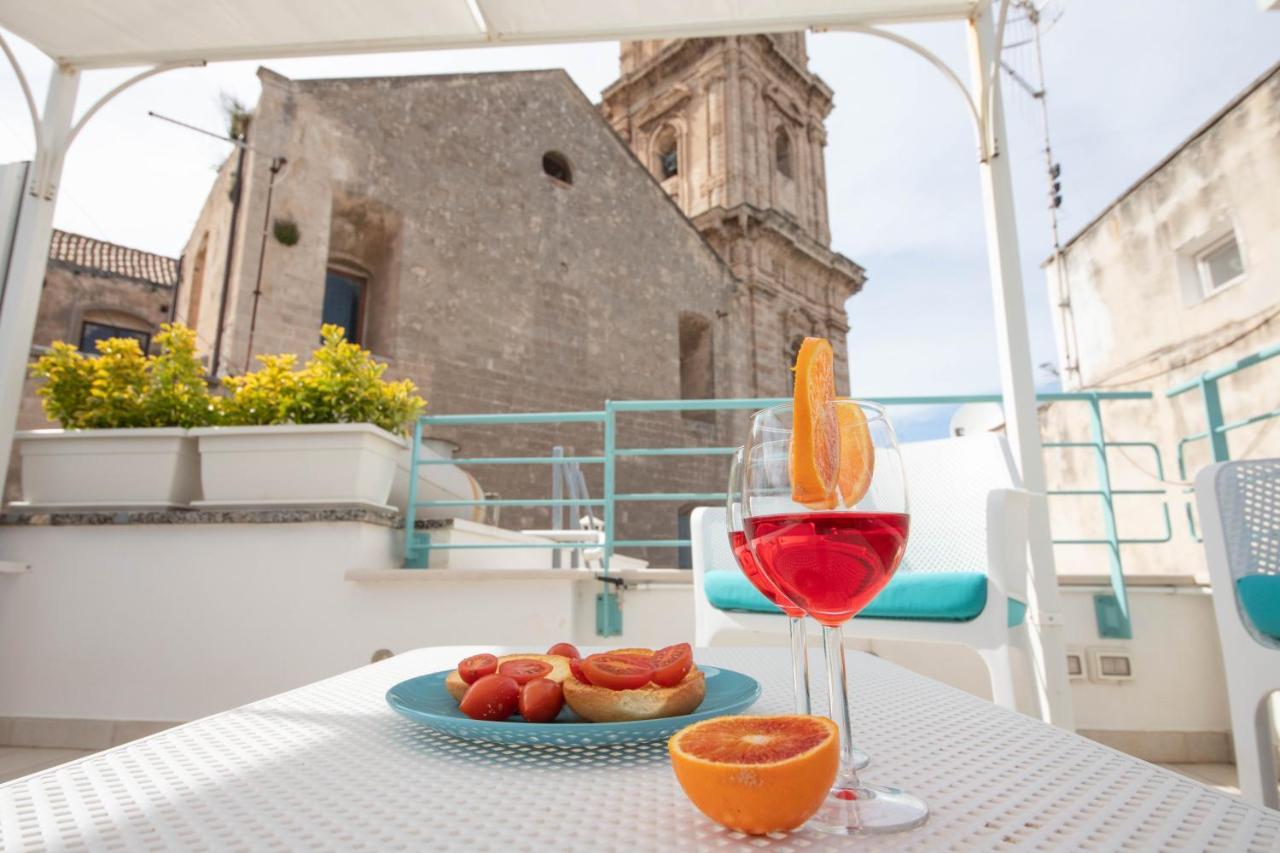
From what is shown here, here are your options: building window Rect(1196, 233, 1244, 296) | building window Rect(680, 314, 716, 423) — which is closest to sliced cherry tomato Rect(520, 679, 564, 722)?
building window Rect(1196, 233, 1244, 296)

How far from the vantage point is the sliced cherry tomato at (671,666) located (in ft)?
2.19

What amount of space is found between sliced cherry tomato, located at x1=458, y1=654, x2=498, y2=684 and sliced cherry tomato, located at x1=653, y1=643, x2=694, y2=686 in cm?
17

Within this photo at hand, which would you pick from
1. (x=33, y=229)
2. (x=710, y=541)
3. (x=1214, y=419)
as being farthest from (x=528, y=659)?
(x=33, y=229)

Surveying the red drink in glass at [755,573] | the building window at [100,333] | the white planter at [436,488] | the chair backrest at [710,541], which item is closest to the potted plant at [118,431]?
the white planter at [436,488]

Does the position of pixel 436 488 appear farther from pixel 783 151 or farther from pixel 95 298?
pixel 783 151

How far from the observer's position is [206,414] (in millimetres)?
3281

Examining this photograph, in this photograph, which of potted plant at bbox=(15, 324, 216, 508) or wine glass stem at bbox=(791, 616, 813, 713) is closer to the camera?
wine glass stem at bbox=(791, 616, 813, 713)

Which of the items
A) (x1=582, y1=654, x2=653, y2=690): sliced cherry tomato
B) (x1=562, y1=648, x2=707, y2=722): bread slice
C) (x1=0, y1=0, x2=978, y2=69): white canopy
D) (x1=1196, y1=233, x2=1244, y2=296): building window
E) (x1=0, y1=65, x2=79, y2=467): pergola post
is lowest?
(x1=562, y1=648, x2=707, y2=722): bread slice

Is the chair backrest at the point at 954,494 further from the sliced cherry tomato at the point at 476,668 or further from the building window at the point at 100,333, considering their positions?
the building window at the point at 100,333

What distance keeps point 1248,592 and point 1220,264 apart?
24.4 ft

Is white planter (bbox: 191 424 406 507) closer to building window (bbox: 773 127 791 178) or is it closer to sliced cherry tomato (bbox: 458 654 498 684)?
sliced cherry tomato (bbox: 458 654 498 684)

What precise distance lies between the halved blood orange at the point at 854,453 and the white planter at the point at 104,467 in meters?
3.27

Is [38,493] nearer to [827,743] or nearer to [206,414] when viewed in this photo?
[206,414]

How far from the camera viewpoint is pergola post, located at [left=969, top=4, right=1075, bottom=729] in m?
2.45
